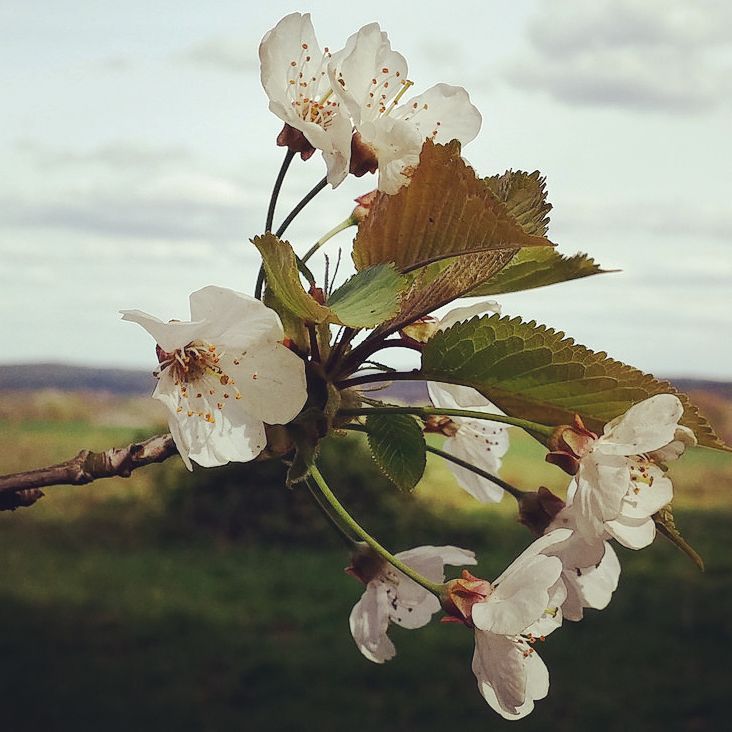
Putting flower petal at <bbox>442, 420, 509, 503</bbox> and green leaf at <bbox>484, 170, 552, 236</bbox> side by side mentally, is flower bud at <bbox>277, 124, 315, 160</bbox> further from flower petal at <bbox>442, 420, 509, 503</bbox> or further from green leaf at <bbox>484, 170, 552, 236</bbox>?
flower petal at <bbox>442, 420, 509, 503</bbox>

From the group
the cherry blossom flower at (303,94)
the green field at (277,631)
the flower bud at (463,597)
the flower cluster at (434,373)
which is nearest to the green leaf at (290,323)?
the flower cluster at (434,373)

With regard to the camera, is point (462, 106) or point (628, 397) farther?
point (462, 106)

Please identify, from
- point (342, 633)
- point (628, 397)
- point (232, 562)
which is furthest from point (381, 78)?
point (232, 562)

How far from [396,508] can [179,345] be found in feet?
18.6

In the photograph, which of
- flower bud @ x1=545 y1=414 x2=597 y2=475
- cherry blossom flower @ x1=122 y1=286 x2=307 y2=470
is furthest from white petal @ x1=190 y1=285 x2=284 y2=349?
flower bud @ x1=545 y1=414 x2=597 y2=475

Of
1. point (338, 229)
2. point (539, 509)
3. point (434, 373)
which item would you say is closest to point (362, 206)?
point (338, 229)

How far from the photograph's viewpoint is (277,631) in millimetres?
4891

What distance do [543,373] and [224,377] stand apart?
23 cm

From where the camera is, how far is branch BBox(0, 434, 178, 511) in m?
0.79

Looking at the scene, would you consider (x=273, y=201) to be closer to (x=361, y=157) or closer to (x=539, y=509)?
(x=361, y=157)

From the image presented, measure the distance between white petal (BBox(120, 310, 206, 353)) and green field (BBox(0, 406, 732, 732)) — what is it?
3328 millimetres

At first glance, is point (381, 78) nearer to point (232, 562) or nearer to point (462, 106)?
point (462, 106)

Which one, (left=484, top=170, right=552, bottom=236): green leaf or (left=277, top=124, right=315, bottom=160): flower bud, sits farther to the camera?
(left=277, top=124, right=315, bottom=160): flower bud

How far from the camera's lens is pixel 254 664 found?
14.3ft
